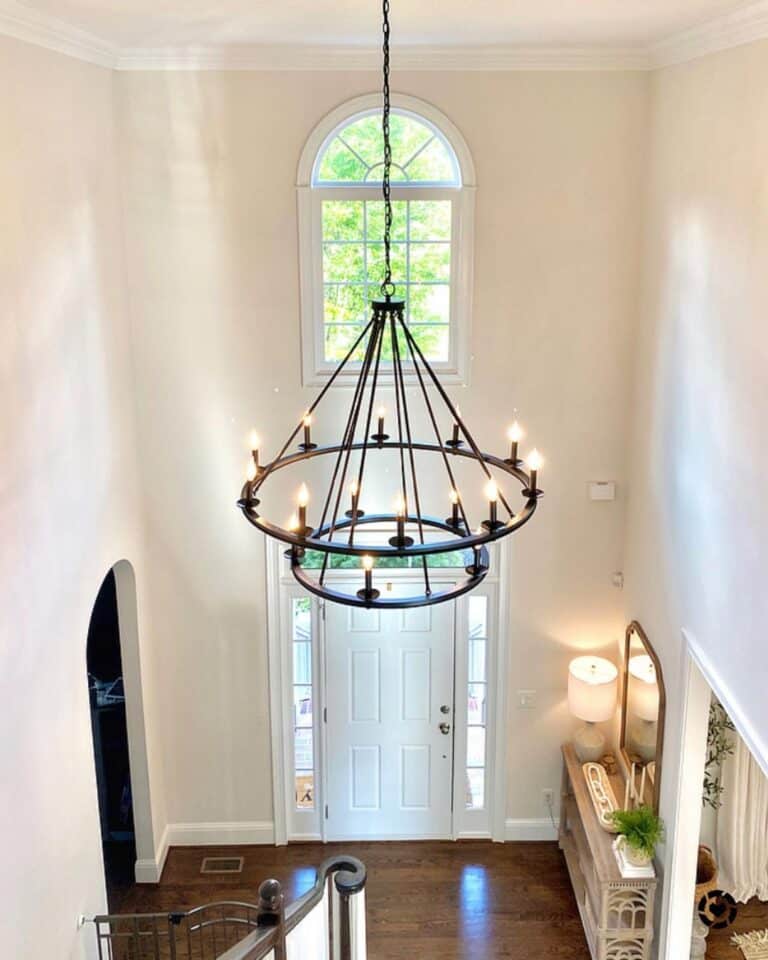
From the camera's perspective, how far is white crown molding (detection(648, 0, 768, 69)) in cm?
380

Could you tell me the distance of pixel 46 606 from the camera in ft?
13.9

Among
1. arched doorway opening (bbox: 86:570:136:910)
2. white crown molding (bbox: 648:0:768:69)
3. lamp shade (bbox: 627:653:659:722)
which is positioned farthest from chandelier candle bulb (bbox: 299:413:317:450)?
arched doorway opening (bbox: 86:570:136:910)

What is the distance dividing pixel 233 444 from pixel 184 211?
4.63 ft

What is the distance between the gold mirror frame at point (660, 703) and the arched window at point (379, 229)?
6.14ft

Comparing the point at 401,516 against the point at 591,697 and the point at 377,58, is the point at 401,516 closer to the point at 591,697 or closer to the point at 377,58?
the point at 377,58

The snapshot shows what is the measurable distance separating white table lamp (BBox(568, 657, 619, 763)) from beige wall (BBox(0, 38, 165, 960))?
2925 millimetres

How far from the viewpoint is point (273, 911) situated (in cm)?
328

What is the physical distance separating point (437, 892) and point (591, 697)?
5.36 ft

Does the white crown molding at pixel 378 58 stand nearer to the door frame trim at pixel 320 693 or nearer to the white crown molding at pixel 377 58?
the white crown molding at pixel 377 58

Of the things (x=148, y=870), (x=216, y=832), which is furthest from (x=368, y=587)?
(x=216, y=832)

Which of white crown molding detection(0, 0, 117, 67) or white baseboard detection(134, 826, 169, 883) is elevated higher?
white crown molding detection(0, 0, 117, 67)

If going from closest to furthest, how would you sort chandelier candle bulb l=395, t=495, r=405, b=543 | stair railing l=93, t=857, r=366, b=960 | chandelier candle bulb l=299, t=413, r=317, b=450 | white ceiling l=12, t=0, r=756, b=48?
chandelier candle bulb l=395, t=495, r=405, b=543 < stair railing l=93, t=857, r=366, b=960 < chandelier candle bulb l=299, t=413, r=317, b=450 < white ceiling l=12, t=0, r=756, b=48

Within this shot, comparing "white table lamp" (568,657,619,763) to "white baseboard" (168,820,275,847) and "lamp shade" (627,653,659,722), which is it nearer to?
"lamp shade" (627,653,659,722)

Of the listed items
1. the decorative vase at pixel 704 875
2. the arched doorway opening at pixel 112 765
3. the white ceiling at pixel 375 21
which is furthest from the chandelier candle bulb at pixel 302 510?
the arched doorway opening at pixel 112 765
